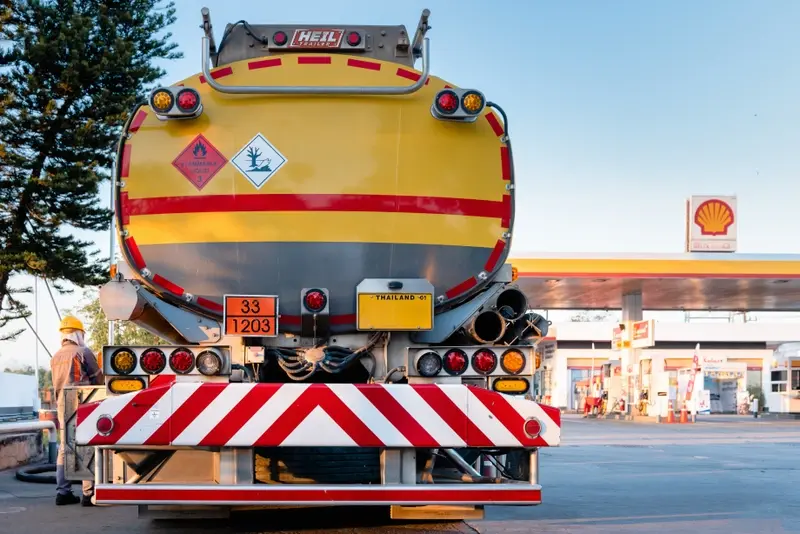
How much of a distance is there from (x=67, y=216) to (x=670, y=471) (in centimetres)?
1109

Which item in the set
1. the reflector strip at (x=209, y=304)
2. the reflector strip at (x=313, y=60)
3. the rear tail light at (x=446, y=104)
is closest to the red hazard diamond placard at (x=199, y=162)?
the reflector strip at (x=209, y=304)

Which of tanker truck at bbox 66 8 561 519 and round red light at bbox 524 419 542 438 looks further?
tanker truck at bbox 66 8 561 519

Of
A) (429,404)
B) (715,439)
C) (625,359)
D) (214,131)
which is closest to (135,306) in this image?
(214,131)

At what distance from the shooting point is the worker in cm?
912

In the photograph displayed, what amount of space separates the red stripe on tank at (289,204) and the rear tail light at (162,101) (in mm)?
567

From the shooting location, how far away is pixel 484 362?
621 cm

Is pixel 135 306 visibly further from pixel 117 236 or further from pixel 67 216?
pixel 67 216

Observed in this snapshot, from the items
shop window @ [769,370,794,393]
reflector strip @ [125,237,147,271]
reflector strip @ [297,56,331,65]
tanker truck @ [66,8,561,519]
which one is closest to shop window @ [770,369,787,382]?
shop window @ [769,370,794,393]

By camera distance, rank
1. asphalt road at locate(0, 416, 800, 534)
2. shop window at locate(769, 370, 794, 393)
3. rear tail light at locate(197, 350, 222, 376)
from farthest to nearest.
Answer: shop window at locate(769, 370, 794, 393), asphalt road at locate(0, 416, 800, 534), rear tail light at locate(197, 350, 222, 376)

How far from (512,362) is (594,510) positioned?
11.1 ft

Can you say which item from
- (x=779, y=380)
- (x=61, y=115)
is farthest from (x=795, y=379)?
(x=61, y=115)

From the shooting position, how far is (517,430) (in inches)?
226

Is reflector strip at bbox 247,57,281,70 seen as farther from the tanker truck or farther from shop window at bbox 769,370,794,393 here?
shop window at bbox 769,370,794,393

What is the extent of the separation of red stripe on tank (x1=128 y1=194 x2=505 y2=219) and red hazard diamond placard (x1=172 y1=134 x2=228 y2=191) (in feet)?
0.42
